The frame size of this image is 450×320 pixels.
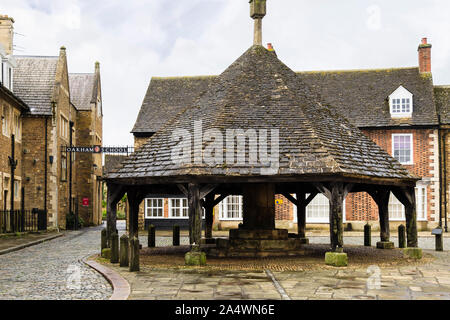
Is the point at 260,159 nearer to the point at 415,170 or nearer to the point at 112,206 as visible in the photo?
the point at 112,206

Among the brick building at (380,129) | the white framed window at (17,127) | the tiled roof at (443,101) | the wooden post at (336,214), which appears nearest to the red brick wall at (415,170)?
the brick building at (380,129)

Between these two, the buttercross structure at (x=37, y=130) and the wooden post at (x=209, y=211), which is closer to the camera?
the wooden post at (x=209, y=211)

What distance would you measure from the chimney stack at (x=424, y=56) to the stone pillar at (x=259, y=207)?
21.3 metres

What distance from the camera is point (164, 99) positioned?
3628cm

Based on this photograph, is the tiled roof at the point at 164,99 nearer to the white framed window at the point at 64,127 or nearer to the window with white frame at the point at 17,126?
the white framed window at the point at 64,127

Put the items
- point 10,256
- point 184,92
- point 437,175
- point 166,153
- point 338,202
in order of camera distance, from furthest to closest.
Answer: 1. point 184,92
2. point 437,175
3. point 10,256
4. point 166,153
5. point 338,202

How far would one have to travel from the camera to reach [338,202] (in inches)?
555

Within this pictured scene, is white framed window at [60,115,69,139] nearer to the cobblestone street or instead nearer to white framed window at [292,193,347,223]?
white framed window at [292,193,347,223]

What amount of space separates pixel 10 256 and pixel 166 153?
5801 mm

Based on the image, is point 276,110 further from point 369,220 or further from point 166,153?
point 369,220

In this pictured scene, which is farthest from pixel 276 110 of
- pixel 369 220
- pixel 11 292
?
pixel 369 220

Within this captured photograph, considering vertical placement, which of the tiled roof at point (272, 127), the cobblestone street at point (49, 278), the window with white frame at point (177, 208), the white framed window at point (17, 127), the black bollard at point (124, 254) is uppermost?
the white framed window at point (17, 127)

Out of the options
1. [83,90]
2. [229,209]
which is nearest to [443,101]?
[229,209]

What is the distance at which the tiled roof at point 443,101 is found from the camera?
3278 cm
